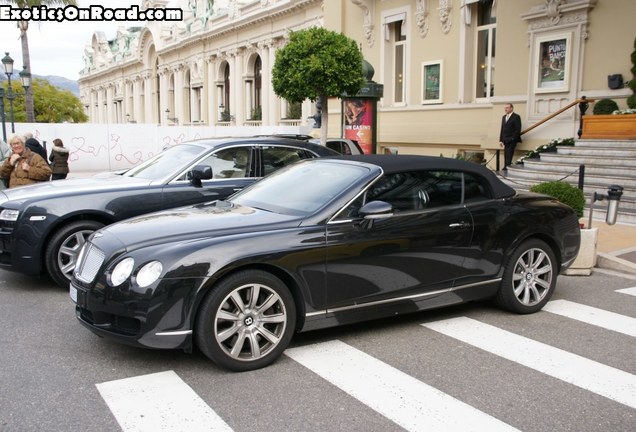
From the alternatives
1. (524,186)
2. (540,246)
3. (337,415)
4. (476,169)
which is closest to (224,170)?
(476,169)

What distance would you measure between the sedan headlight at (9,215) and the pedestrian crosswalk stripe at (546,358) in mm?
4505

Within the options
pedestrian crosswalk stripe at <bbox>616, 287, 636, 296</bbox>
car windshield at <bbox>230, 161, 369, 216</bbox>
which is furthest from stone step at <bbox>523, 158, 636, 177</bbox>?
car windshield at <bbox>230, 161, 369, 216</bbox>

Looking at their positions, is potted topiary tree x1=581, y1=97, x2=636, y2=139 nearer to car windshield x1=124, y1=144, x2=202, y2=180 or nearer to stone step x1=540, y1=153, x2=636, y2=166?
stone step x1=540, y1=153, x2=636, y2=166

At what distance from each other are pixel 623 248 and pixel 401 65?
621 inches

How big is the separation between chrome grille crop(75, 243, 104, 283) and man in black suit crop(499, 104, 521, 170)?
45.6 ft

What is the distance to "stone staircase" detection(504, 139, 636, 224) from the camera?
12.0 metres

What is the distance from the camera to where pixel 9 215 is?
678 centimetres

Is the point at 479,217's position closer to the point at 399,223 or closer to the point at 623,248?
the point at 399,223

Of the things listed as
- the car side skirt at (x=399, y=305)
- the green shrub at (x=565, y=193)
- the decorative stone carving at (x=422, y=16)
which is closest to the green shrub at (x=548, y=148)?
the green shrub at (x=565, y=193)

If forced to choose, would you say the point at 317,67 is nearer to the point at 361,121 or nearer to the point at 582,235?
the point at 361,121

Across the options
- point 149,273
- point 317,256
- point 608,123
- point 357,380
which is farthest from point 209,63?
point 357,380

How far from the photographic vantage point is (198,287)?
437 centimetres

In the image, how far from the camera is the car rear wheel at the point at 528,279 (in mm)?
6020

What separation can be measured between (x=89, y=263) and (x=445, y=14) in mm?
18576
